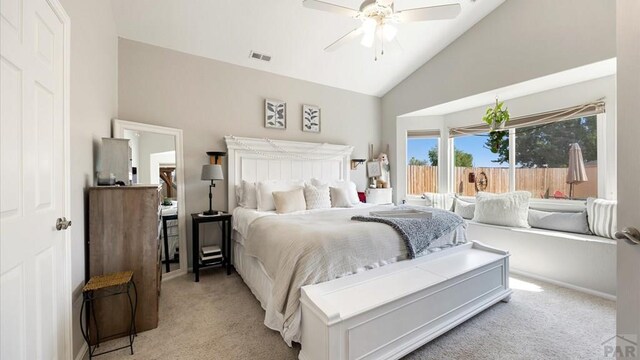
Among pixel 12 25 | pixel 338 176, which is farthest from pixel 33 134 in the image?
pixel 338 176

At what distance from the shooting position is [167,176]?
3.17 m

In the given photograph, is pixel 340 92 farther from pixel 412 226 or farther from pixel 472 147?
pixel 412 226

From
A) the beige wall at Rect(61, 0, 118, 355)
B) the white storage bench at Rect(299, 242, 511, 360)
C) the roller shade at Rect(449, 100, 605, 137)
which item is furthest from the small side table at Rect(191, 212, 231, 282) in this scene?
the roller shade at Rect(449, 100, 605, 137)

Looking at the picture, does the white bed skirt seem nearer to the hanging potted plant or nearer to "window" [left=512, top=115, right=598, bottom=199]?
the hanging potted plant

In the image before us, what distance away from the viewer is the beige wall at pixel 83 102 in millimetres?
1728

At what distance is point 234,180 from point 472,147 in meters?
4.20

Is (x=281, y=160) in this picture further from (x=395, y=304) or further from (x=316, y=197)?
(x=395, y=304)

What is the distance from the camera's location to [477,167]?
4.51 metres

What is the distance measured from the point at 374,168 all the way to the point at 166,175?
3.55 meters

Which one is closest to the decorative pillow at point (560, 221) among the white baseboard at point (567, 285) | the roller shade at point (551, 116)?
the white baseboard at point (567, 285)

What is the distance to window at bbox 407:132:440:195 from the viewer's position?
197 inches

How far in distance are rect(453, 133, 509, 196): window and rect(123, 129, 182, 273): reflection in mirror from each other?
4.77 metres

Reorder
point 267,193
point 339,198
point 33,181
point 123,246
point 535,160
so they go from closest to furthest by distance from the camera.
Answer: point 33,181 < point 123,246 < point 267,193 < point 339,198 < point 535,160

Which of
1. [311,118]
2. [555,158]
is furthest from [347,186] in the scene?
[555,158]
